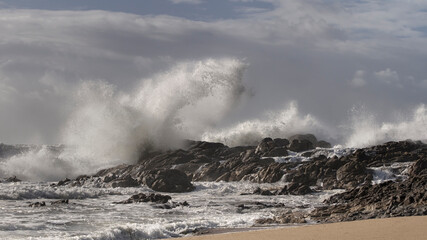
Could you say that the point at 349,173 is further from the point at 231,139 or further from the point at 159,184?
the point at 231,139

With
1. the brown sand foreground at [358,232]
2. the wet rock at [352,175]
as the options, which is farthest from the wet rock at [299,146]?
the brown sand foreground at [358,232]

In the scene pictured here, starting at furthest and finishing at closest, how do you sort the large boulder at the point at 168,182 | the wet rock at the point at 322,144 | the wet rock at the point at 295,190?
the wet rock at the point at 322,144 → the large boulder at the point at 168,182 → the wet rock at the point at 295,190

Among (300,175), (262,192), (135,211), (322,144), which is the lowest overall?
(322,144)

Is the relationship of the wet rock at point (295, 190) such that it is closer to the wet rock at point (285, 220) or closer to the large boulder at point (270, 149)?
the wet rock at point (285, 220)

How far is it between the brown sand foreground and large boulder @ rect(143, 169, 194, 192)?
1721cm

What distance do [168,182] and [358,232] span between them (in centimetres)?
1931

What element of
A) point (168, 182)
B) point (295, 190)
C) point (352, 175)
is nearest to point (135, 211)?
point (295, 190)

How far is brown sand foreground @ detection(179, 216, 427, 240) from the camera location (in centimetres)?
1069

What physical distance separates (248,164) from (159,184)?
7.32m

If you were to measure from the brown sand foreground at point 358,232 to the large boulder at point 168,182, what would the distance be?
17.2 m

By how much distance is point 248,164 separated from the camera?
116 ft

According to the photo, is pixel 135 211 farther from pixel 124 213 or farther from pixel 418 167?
pixel 418 167

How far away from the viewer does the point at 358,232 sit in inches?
444

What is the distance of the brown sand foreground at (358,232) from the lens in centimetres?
1069
